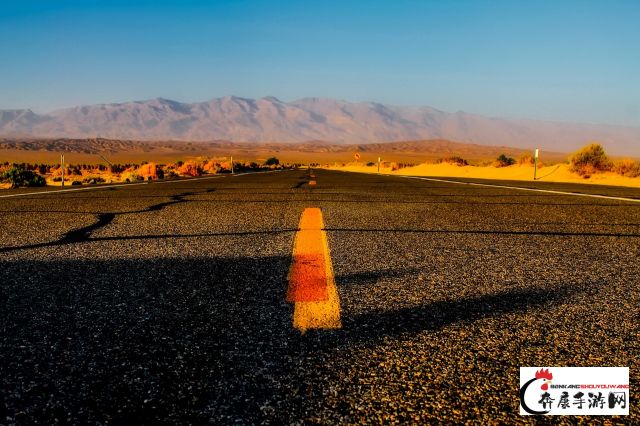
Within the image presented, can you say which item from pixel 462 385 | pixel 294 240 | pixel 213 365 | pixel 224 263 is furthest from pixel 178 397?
pixel 294 240

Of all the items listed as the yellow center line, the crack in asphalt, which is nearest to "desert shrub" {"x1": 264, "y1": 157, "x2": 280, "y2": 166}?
the crack in asphalt

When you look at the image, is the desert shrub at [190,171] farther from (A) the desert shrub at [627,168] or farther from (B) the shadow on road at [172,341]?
(B) the shadow on road at [172,341]

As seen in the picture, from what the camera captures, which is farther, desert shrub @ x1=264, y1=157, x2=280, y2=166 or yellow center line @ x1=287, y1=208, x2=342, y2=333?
desert shrub @ x1=264, y1=157, x2=280, y2=166

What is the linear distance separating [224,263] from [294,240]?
3.40 ft

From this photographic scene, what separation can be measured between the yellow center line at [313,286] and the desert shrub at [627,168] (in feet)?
78.0

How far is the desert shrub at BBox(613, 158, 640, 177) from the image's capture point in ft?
77.6

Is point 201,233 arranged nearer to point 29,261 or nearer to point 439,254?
point 29,261

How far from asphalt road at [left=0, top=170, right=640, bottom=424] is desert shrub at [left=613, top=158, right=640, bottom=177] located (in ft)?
72.8

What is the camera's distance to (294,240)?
4.51m

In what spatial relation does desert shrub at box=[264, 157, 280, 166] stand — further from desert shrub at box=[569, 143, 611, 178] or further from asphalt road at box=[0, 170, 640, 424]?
asphalt road at box=[0, 170, 640, 424]

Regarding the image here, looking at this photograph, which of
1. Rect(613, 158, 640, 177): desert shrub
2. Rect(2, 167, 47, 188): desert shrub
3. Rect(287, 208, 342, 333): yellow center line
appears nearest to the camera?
Rect(287, 208, 342, 333): yellow center line

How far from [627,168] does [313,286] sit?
26.2 m

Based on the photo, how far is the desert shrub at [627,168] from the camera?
931 inches

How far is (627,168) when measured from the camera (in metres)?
24.5
